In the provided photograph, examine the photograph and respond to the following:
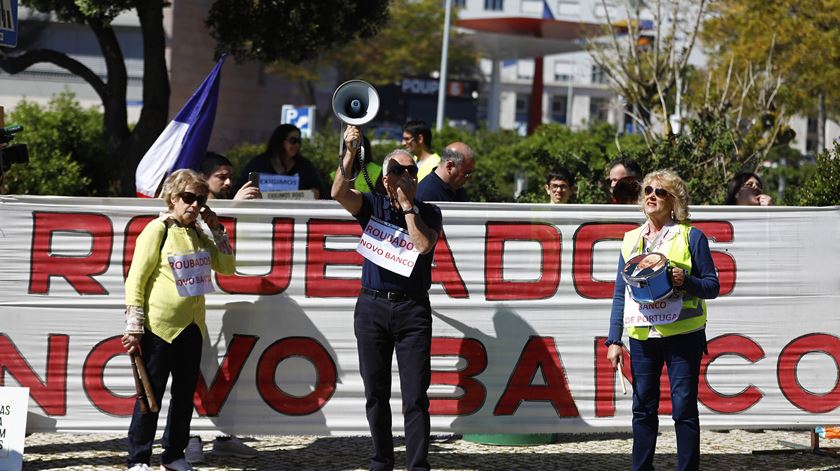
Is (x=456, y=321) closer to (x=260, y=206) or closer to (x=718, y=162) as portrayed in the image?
(x=260, y=206)

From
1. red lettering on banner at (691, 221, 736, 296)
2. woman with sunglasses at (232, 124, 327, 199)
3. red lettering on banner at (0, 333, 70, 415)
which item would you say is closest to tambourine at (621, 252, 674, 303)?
red lettering on banner at (691, 221, 736, 296)

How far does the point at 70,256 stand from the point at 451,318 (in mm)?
2303

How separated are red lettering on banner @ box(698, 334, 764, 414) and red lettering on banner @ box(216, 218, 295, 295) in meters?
2.62

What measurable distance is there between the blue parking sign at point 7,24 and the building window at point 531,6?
8544 cm

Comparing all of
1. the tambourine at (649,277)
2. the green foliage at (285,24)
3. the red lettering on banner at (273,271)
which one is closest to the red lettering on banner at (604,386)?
the tambourine at (649,277)

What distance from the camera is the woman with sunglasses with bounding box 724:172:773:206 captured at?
8578 millimetres

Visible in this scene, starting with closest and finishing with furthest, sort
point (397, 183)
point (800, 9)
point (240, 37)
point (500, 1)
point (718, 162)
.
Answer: point (397, 183), point (718, 162), point (240, 37), point (800, 9), point (500, 1)

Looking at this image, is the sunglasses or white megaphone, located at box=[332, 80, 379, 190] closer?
white megaphone, located at box=[332, 80, 379, 190]

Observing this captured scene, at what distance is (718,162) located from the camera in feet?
37.6

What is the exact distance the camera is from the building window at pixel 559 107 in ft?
325

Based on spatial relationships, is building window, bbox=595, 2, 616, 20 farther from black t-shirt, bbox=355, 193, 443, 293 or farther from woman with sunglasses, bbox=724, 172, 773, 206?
black t-shirt, bbox=355, 193, 443, 293

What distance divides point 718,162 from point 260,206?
558cm

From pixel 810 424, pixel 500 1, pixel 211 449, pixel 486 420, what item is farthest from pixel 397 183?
pixel 500 1

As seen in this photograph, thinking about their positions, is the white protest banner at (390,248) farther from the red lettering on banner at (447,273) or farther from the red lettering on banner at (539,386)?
the red lettering on banner at (539,386)
